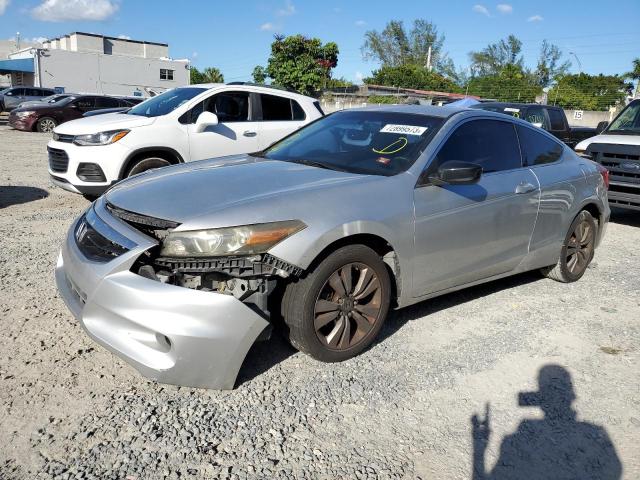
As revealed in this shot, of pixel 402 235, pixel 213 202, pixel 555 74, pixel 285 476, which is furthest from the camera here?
pixel 555 74

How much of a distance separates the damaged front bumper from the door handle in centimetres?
246

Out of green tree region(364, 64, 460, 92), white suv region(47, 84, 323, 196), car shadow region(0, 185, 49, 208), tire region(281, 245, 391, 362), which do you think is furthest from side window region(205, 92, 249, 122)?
green tree region(364, 64, 460, 92)

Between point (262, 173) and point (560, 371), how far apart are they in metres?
2.36

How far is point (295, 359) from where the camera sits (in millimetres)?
3539

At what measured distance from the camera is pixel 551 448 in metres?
2.82

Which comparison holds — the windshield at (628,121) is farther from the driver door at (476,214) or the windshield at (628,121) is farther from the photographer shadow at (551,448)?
the photographer shadow at (551,448)

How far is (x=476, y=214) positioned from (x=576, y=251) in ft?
6.16

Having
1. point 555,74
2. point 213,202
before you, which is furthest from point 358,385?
point 555,74

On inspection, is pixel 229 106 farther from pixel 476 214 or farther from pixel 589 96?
pixel 589 96

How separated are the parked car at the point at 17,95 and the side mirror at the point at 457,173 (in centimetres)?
2663

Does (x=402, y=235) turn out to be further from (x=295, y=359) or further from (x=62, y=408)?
(x=62, y=408)

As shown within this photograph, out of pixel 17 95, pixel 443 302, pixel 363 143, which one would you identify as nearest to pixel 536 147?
pixel 443 302

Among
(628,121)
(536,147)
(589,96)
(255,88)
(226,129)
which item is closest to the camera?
(536,147)

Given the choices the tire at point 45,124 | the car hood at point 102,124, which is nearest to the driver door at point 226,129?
the car hood at point 102,124
